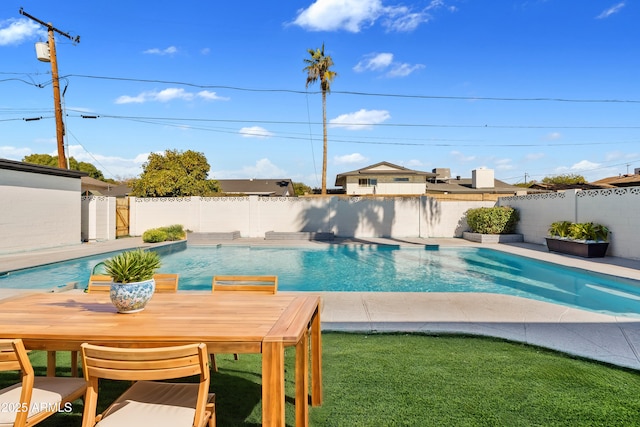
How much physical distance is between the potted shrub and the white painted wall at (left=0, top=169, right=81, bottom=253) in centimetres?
1797

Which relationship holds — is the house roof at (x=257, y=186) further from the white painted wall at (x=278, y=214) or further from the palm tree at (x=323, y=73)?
the white painted wall at (x=278, y=214)

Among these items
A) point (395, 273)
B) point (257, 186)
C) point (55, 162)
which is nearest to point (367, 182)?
point (257, 186)

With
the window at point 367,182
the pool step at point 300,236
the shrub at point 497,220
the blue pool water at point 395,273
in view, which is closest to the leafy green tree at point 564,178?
the window at point 367,182

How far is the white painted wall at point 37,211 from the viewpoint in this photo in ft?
38.2

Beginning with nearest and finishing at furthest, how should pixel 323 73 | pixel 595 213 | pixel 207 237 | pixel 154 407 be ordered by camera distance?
1. pixel 154 407
2. pixel 595 213
3. pixel 207 237
4. pixel 323 73

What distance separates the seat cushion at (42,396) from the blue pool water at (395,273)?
19.2 feet

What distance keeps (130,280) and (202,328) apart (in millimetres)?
652

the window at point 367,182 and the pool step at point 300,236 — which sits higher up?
the window at point 367,182

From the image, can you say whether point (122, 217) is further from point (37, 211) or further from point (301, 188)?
point (301, 188)

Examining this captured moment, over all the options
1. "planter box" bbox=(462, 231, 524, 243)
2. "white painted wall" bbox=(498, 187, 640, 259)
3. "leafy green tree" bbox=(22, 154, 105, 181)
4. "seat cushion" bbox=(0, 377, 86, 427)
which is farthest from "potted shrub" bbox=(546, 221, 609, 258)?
"leafy green tree" bbox=(22, 154, 105, 181)

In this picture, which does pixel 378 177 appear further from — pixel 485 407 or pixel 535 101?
pixel 485 407

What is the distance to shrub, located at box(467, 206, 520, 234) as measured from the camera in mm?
14750

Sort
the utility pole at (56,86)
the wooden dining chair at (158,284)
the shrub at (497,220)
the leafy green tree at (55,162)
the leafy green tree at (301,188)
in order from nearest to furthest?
1. the wooden dining chair at (158,284)
2. the utility pole at (56,86)
3. the shrub at (497,220)
4. the leafy green tree at (55,162)
5. the leafy green tree at (301,188)

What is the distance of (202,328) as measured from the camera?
1.84m
